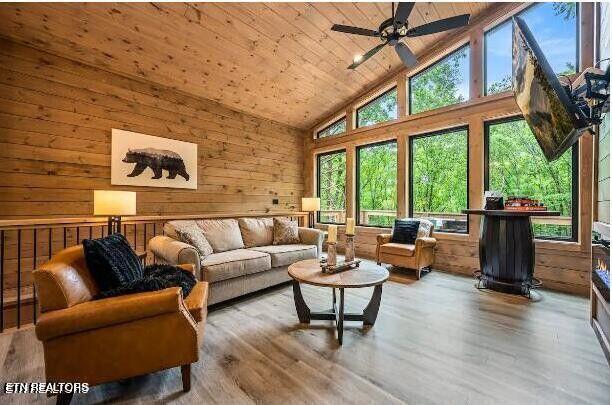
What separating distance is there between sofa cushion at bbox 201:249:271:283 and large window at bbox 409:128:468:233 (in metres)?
2.87

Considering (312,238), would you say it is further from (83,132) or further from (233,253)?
(83,132)

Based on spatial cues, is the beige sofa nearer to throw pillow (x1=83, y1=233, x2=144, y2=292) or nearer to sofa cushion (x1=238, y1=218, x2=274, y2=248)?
sofa cushion (x1=238, y1=218, x2=274, y2=248)

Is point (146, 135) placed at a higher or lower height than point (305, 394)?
higher

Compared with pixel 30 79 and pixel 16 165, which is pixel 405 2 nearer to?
pixel 30 79

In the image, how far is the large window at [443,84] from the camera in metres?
4.19

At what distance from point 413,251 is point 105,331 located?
3426 mm

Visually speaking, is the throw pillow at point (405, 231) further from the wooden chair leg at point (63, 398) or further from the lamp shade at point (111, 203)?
the wooden chair leg at point (63, 398)

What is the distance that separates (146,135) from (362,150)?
3727 millimetres

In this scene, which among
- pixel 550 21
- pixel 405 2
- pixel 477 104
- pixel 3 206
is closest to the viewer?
pixel 405 2

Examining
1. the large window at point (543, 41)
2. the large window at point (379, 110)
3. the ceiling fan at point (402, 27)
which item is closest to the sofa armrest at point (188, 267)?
the ceiling fan at point (402, 27)

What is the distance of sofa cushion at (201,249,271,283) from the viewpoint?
2.60 m

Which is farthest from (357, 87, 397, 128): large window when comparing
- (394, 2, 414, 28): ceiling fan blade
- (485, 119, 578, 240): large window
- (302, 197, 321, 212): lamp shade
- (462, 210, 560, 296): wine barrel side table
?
(462, 210, 560, 296): wine barrel side table

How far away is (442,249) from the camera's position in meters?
→ 4.18

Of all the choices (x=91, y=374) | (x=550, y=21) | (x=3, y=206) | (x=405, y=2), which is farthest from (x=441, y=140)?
(x=3, y=206)
